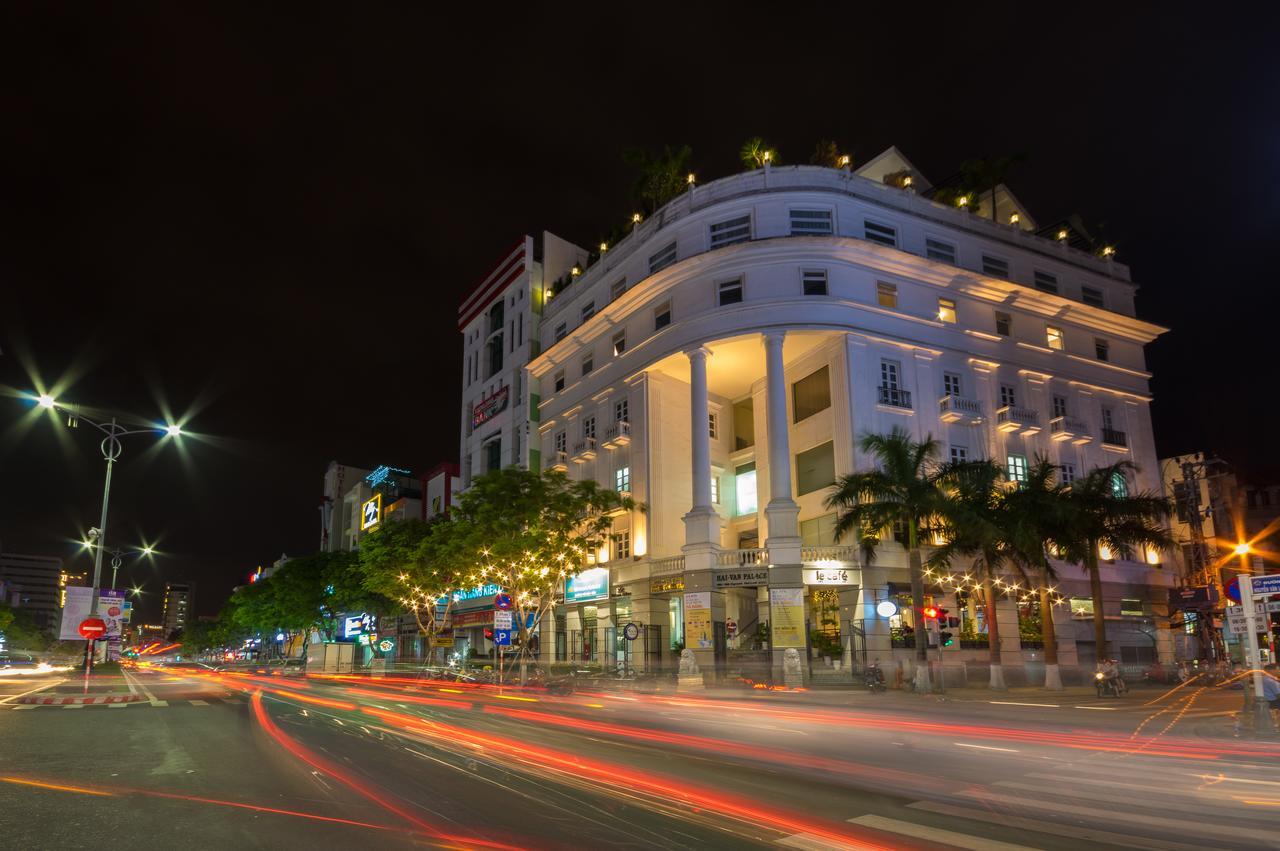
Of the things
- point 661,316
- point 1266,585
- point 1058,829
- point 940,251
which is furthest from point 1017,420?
point 1058,829

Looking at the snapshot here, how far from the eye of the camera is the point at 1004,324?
47844mm

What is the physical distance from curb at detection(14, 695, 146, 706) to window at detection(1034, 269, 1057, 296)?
49317mm

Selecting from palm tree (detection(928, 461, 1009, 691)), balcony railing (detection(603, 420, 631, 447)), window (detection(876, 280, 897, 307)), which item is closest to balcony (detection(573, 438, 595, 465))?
balcony railing (detection(603, 420, 631, 447))

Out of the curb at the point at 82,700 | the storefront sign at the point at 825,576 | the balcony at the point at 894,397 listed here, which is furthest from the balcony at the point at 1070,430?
the curb at the point at 82,700

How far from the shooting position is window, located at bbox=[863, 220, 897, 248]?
44.3 m

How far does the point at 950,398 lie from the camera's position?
142 feet

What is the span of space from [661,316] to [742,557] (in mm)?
15305

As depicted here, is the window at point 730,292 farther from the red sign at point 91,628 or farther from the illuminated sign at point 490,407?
the red sign at point 91,628

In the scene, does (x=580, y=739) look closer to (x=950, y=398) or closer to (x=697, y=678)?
(x=697, y=678)

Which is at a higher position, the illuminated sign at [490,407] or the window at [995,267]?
the window at [995,267]

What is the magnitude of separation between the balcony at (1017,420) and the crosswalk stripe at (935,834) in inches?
1560

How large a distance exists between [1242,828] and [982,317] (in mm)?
41497

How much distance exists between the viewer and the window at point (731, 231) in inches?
1726

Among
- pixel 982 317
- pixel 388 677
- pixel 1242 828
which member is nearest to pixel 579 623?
pixel 388 677
